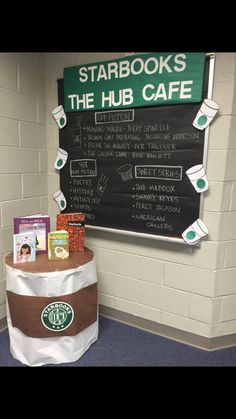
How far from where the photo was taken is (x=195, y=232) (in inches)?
70.6

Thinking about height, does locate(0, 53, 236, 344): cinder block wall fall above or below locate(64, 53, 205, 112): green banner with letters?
below

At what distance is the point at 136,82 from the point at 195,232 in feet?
3.41

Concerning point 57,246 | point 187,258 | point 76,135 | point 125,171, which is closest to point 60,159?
point 76,135

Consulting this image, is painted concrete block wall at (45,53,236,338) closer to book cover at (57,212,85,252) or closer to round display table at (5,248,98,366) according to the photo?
book cover at (57,212,85,252)

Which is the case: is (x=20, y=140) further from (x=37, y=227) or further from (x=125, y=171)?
(x=125, y=171)

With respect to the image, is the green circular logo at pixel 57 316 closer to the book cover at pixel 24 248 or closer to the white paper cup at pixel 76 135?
the book cover at pixel 24 248

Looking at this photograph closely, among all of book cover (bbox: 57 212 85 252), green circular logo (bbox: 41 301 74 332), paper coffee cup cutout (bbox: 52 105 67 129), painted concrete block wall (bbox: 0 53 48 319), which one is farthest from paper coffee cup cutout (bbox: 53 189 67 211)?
green circular logo (bbox: 41 301 74 332)

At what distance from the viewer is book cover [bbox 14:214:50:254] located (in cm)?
185

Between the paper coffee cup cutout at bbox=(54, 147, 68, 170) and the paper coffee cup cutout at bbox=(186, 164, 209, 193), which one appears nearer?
the paper coffee cup cutout at bbox=(186, 164, 209, 193)

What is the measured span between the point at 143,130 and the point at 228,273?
1.10 m

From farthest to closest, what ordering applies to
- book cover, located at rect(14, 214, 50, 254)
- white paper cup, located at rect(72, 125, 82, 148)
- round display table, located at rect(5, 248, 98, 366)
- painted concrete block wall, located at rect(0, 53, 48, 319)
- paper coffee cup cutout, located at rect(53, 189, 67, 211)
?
paper coffee cup cutout, located at rect(53, 189, 67, 211), white paper cup, located at rect(72, 125, 82, 148), painted concrete block wall, located at rect(0, 53, 48, 319), book cover, located at rect(14, 214, 50, 254), round display table, located at rect(5, 248, 98, 366)

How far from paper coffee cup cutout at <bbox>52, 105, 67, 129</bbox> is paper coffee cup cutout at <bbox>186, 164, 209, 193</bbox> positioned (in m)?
1.04

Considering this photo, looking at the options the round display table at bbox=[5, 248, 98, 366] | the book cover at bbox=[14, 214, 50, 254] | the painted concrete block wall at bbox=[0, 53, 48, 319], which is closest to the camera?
the round display table at bbox=[5, 248, 98, 366]
